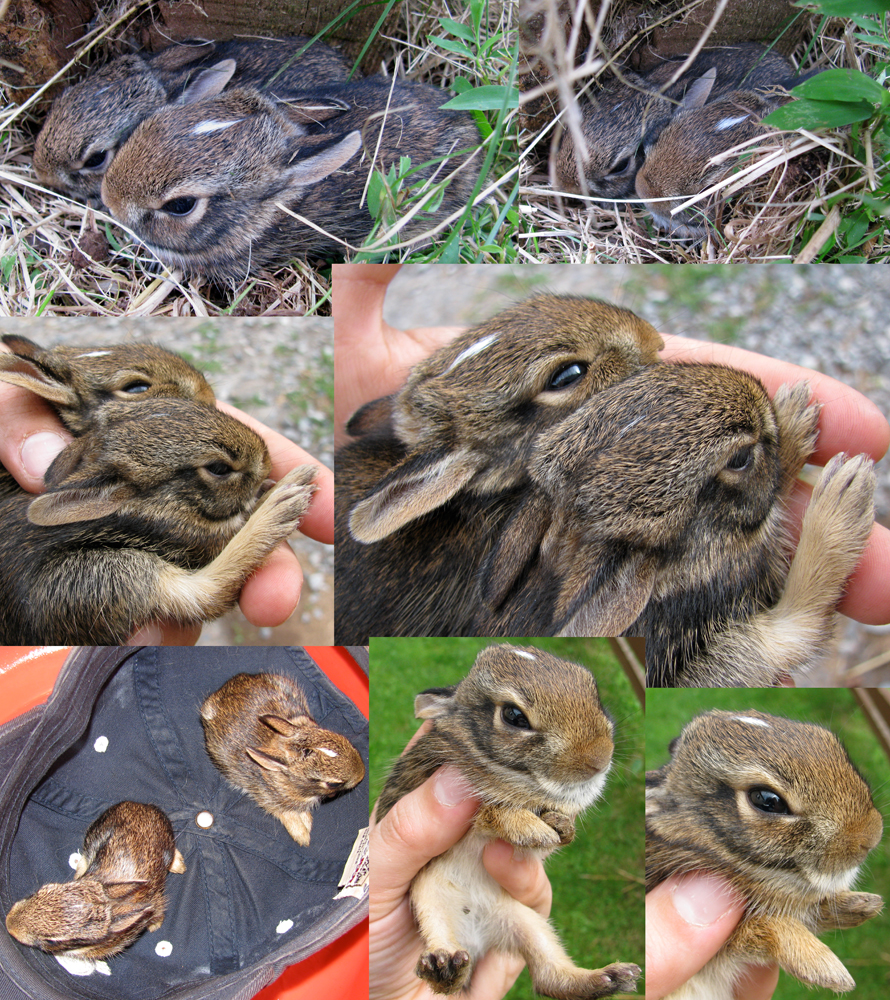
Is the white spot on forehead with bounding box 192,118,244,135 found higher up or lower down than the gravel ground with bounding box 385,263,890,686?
higher up

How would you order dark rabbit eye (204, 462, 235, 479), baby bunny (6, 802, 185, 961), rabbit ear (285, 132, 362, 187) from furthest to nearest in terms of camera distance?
rabbit ear (285, 132, 362, 187), dark rabbit eye (204, 462, 235, 479), baby bunny (6, 802, 185, 961)

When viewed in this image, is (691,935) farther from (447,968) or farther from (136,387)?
(136,387)

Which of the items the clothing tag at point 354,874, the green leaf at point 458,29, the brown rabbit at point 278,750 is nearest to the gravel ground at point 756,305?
the green leaf at point 458,29

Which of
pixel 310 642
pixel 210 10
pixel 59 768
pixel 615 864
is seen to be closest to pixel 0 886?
pixel 59 768

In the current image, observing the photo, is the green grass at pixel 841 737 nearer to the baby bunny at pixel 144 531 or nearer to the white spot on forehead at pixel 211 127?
the baby bunny at pixel 144 531

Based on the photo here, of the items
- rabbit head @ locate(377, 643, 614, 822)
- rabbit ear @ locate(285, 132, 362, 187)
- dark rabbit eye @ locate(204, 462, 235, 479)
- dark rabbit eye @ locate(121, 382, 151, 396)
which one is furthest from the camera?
rabbit ear @ locate(285, 132, 362, 187)

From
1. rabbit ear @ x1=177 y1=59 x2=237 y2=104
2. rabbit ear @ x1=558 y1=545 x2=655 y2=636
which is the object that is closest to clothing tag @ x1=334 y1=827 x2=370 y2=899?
rabbit ear @ x1=558 y1=545 x2=655 y2=636

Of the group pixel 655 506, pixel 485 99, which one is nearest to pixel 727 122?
pixel 485 99

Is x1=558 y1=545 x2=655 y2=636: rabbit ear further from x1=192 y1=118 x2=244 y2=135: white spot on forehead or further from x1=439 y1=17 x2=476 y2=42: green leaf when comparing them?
x1=192 y1=118 x2=244 y2=135: white spot on forehead
